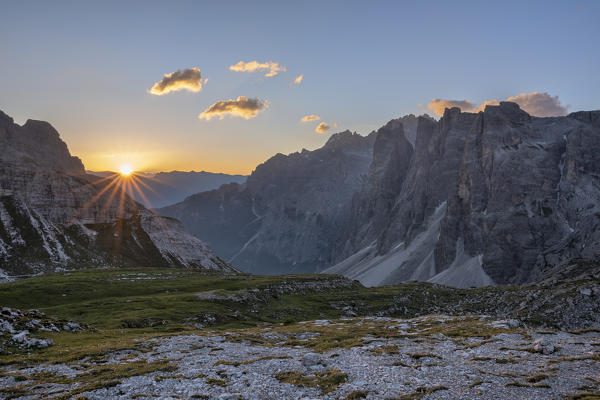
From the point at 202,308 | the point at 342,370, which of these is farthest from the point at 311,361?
the point at 202,308

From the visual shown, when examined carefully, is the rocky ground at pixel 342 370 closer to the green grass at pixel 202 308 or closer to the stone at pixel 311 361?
the stone at pixel 311 361

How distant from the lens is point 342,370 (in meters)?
28.7

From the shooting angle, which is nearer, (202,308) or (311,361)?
(311,361)

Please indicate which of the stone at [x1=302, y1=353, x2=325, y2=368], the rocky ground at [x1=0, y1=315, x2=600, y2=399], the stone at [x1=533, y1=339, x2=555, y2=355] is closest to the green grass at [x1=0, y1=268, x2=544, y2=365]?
the rocky ground at [x1=0, y1=315, x2=600, y2=399]

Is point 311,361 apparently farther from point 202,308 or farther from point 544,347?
point 202,308

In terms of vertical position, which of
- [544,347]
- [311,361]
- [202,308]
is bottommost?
[202,308]

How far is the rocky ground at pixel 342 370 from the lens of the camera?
23875 millimetres

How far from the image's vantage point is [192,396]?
77.4 feet

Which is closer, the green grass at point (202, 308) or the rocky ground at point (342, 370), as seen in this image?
the rocky ground at point (342, 370)

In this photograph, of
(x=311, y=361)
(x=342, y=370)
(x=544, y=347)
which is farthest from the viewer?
(x=544, y=347)

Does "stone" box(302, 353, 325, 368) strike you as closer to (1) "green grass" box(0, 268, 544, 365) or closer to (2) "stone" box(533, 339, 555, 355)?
(1) "green grass" box(0, 268, 544, 365)

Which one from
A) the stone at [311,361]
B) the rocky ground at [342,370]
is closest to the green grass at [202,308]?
the rocky ground at [342,370]

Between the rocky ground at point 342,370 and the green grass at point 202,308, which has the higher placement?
the rocky ground at point 342,370

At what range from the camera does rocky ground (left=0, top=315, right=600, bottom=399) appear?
23.9 m
